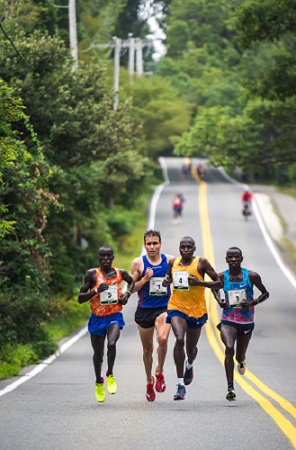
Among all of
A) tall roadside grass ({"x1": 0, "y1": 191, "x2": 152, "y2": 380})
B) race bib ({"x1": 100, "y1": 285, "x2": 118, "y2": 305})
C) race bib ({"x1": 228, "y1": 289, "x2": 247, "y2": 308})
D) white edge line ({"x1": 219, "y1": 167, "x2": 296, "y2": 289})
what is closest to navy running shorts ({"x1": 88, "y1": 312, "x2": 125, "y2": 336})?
race bib ({"x1": 100, "y1": 285, "x2": 118, "y2": 305})

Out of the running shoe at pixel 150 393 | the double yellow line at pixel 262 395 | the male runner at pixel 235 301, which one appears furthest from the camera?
the male runner at pixel 235 301

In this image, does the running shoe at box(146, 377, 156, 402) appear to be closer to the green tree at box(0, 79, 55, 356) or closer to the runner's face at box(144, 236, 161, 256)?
the runner's face at box(144, 236, 161, 256)

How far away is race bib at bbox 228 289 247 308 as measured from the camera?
13875 mm

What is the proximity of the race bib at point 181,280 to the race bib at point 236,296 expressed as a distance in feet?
1.96

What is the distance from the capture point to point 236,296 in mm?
13883

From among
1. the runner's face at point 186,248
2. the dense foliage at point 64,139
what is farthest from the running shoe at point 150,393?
the dense foliage at point 64,139

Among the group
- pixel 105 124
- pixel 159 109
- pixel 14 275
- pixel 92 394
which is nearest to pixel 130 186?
pixel 159 109

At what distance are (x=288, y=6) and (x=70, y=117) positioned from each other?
7.11 m

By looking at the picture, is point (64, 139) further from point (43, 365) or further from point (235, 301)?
point (235, 301)

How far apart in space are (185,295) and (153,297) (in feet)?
1.58

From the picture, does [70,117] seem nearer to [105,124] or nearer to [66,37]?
[105,124]

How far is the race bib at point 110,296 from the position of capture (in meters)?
13.5

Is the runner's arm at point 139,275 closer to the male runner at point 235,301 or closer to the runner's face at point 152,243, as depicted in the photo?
the runner's face at point 152,243

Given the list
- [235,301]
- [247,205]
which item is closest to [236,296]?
[235,301]
